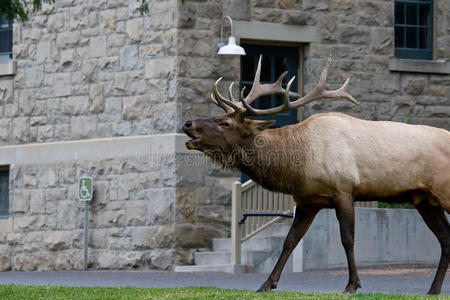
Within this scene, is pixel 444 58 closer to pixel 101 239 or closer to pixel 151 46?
pixel 151 46

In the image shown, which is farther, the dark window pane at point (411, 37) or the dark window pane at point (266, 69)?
the dark window pane at point (411, 37)

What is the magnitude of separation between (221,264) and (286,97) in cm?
583

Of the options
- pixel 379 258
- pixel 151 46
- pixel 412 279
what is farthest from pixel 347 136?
pixel 151 46

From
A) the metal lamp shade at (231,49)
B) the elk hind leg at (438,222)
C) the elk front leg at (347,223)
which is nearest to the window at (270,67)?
the metal lamp shade at (231,49)

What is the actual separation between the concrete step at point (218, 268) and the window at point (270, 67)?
10.1 ft

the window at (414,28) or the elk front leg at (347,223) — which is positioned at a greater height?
the window at (414,28)

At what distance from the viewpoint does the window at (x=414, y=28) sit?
787 inches

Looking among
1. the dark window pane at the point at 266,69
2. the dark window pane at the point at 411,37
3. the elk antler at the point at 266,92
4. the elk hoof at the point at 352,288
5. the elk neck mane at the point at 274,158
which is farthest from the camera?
the dark window pane at the point at 411,37

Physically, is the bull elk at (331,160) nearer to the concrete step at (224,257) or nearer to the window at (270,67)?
the concrete step at (224,257)

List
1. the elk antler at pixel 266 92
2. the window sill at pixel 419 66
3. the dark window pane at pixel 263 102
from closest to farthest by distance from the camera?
the elk antler at pixel 266 92, the dark window pane at pixel 263 102, the window sill at pixel 419 66

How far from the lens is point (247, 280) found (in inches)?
587

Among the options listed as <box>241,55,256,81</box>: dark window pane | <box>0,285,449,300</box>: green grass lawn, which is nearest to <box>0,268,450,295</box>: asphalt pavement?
<box>0,285,449,300</box>: green grass lawn

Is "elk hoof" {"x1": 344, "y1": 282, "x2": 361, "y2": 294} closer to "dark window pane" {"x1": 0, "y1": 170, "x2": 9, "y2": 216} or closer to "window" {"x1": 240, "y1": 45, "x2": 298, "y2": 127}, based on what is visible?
"window" {"x1": 240, "y1": 45, "x2": 298, "y2": 127}

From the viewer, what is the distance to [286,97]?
39.3 ft
